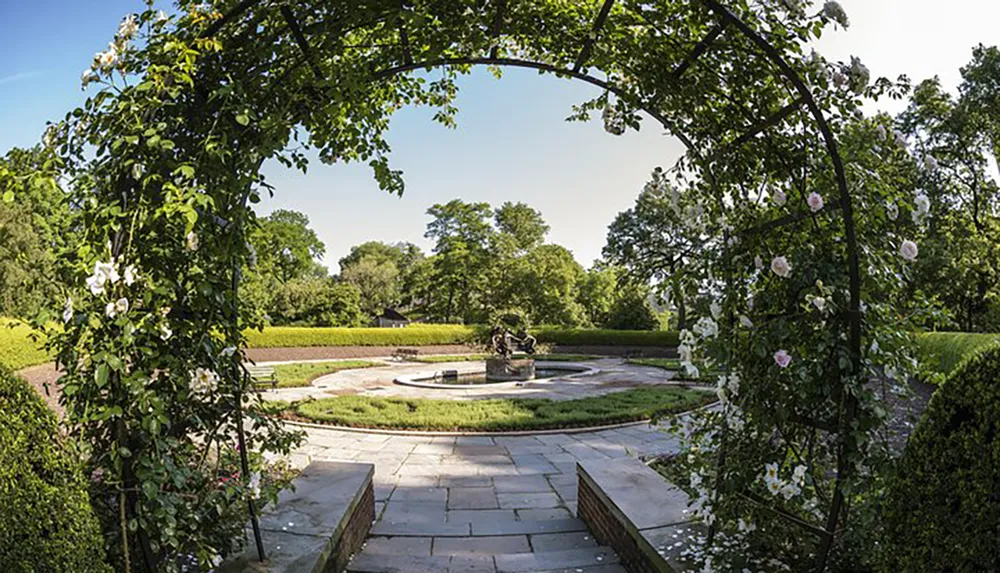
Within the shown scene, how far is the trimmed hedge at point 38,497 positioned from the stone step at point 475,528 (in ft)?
8.12

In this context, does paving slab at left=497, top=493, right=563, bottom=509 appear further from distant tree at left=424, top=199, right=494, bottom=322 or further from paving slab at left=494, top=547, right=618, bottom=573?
distant tree at left=424, top=199, right=494, bottom=322

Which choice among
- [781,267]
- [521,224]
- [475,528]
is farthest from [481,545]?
[521,224]

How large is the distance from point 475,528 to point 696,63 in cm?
334

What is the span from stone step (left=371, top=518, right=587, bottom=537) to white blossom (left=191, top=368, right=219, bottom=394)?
7.34 ft

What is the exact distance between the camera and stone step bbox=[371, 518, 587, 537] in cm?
390

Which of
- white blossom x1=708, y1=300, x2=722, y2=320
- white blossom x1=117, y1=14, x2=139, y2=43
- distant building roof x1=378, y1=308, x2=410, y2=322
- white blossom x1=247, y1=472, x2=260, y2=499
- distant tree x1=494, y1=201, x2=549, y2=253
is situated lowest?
distant building roof x1=378, y1=308, x2=410, y2=322

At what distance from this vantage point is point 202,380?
207 centimetres

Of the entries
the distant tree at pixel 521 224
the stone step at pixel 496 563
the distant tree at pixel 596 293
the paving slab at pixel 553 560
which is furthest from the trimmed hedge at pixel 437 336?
the paving slab at pixel 553 560

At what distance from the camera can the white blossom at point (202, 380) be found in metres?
2.05

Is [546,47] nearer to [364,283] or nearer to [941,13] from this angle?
[941,13]

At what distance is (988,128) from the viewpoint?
17.2 meters

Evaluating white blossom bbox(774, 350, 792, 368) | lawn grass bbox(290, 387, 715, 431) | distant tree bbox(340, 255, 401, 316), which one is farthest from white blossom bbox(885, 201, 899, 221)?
distant tree bbox(340, 255, 401, 316)

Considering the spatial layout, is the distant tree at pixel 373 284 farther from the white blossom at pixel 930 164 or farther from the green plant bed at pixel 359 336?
the white blossom at pixel 930 164

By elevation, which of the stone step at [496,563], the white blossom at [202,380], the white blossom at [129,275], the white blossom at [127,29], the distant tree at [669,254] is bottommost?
the stone step at [496,563]
